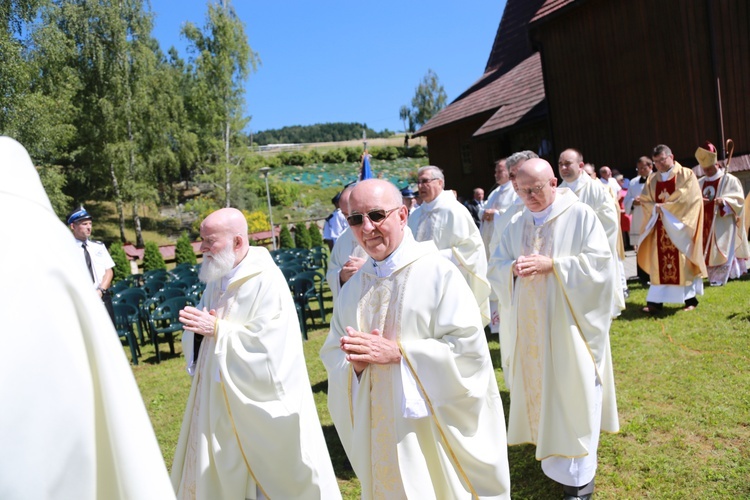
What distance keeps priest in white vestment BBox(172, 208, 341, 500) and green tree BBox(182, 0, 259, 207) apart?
3775 cm

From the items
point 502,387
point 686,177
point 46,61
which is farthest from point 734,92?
point 46,61

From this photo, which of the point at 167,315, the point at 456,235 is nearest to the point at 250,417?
the point at 456,235

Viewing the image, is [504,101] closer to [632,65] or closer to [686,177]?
[632,65]

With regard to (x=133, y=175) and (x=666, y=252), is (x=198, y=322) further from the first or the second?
(x=133, y=175)

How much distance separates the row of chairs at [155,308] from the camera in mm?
9836

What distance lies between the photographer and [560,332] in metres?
4.15

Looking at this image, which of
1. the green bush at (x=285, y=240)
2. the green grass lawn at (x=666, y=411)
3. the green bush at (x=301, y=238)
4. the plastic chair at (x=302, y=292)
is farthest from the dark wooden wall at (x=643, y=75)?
the green bush at (x=285, y=240)

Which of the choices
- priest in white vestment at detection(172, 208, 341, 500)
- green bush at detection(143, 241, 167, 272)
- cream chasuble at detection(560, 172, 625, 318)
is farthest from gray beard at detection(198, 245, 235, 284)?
green bush at detection(143, 241, 167, 272)

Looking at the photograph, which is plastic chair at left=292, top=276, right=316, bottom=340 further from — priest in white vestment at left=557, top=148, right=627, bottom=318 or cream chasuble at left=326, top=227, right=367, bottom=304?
priest in white vestment at left=557, top=148, right=627, bottom=318

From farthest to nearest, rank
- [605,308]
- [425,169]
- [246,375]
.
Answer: [425,169], [605,308], [246,375]

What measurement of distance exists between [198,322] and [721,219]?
881 cm

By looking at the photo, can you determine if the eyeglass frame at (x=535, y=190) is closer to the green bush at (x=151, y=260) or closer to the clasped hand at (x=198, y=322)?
the clasped hand at (x=198, y=322)

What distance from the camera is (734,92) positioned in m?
13.8

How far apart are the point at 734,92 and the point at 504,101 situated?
950cm
